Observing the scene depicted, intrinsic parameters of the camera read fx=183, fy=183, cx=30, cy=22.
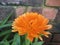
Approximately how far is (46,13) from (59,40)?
0.21 m

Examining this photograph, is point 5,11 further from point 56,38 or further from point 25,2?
point 56,38

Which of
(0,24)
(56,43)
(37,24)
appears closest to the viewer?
(37,24)

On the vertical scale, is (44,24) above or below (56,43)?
above

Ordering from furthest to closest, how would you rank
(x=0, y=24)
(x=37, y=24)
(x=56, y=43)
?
1. (x=56, y=43)
2. (x=0, y=24)
3. (x=37, y=24)

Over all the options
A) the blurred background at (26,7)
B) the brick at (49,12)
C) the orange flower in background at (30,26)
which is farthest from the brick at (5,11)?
the orange flower in background at (30,26)

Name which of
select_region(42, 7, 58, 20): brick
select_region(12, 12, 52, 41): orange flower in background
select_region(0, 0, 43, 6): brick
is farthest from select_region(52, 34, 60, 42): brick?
select_region(12, 12, 52, 41): orange flower in background

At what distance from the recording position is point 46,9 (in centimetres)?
113

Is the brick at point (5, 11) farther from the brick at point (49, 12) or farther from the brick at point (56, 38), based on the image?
the brick at point (56, 38)

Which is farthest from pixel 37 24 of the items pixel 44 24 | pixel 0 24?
pixel 0 24

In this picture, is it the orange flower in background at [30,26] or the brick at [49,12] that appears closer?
the orange flower in background at [30,26]

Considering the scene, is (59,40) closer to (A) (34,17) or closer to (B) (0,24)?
(B) (0,24)

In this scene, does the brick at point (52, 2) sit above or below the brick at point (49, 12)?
above

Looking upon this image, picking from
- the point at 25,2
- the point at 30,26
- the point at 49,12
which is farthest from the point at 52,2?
the point at 30,26

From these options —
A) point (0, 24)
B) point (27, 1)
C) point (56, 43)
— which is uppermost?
point (27, 1)
